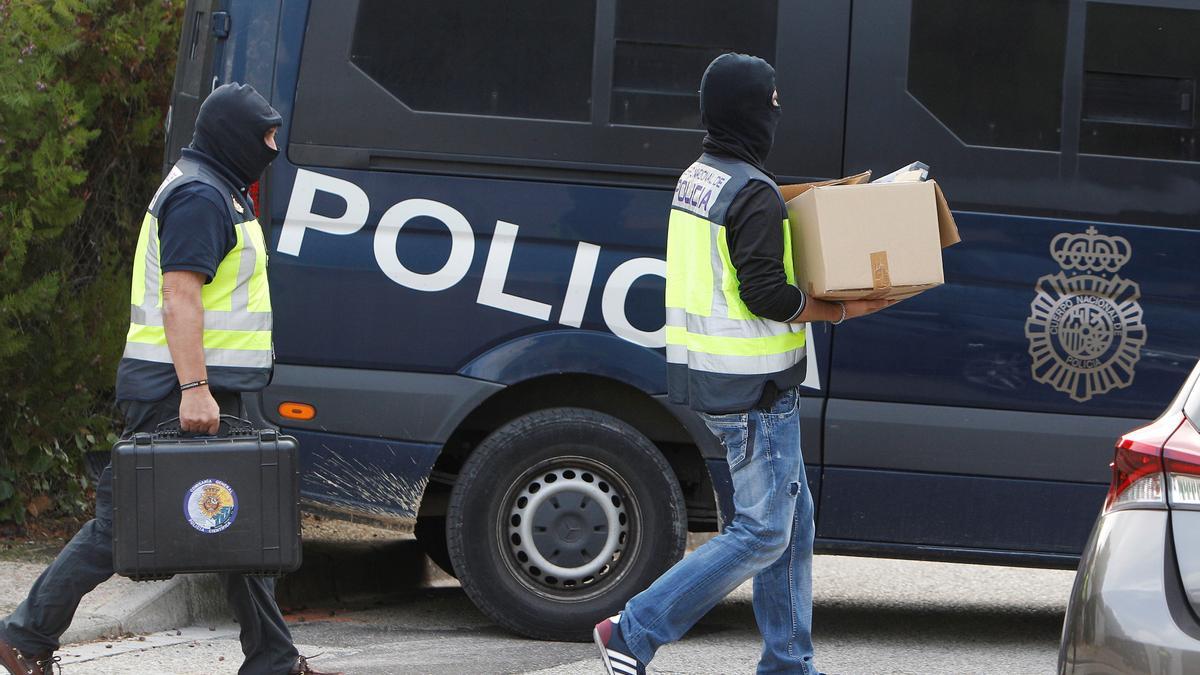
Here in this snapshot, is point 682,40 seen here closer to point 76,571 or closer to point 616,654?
point 616,654

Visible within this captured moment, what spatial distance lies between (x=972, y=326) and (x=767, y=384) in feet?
4.36

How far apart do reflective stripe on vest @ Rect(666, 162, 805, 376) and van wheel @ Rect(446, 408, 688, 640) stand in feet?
3.62

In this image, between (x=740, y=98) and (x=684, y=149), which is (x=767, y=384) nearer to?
(x=740, y=98)

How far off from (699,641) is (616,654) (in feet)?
4.59

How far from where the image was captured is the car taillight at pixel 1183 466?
3.16 metres

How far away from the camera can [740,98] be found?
4.38 m

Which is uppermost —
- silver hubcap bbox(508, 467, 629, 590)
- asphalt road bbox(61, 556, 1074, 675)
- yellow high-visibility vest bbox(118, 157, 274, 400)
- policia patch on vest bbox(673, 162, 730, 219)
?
policia patch on vest bbox(673, 162, 730, 219)

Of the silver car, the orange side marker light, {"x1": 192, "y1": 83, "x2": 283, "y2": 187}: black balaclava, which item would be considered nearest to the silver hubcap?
the orange side marker light

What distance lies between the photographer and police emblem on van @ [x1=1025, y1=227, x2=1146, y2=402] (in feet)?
17.8

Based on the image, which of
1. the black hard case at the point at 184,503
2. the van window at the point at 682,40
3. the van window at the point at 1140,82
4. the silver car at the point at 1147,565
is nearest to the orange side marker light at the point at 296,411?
the black hard case at the point at 184,503

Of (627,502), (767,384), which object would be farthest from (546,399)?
(767,384)

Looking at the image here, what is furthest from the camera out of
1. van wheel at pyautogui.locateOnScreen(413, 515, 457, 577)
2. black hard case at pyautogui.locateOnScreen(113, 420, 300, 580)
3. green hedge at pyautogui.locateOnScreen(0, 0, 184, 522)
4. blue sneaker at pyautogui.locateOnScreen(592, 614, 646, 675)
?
van wheel at pyautogui.locateOnScreen(413, 515, 457, 577)

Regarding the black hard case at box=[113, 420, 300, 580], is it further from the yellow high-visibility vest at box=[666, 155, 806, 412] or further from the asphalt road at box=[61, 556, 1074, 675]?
the yellow high-visibility vest at box=[666, 155, 806, 412]

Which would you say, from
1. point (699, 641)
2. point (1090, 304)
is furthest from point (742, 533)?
point (1090, 304)
